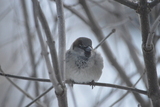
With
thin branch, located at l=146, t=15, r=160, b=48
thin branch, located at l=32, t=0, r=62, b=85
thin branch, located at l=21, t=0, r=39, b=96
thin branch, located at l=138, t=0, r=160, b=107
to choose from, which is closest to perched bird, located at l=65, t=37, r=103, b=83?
thin branch, located at l=21, t=0, r=39, b=96

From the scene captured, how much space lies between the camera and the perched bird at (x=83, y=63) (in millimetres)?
2672

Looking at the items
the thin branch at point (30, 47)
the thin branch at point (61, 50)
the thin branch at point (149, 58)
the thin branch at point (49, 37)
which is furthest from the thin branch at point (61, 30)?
the thin branch at point (30, 47)

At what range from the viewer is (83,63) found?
8.81 ft

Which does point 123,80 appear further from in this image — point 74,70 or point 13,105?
point 13,105

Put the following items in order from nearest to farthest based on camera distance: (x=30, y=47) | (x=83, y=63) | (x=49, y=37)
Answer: (x=49, y=37)
(x=83, y=63)
(x=30, y=47)

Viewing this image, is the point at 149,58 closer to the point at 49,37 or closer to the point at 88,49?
the point at 49,37

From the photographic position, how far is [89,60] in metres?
2.72

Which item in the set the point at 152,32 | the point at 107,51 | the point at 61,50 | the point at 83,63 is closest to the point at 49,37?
the point at 61,50

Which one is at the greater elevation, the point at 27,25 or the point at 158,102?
the point at 27,25

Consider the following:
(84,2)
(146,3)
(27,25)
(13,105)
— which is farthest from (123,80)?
(13,105)

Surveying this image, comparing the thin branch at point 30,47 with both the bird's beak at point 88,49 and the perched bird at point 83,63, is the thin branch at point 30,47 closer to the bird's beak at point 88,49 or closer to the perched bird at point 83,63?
the perched bird at point 83,63

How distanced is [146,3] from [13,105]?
3024mm

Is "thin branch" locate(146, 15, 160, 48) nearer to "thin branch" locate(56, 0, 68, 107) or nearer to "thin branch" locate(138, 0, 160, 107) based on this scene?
"thin branch" locate(138, 0, 160, 107)

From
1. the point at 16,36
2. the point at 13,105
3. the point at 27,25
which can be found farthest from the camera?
the point at 13,105
